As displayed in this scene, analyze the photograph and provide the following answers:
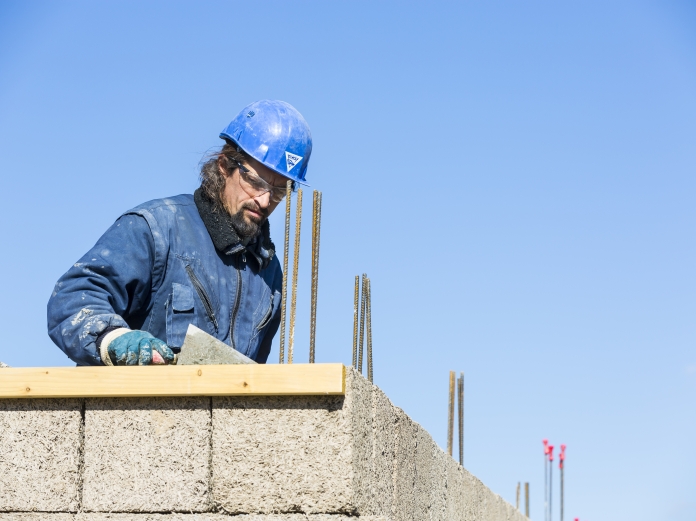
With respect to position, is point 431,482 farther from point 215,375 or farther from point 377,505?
point 215,375

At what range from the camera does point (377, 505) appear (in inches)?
121

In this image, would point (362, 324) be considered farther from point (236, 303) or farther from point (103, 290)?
point (103, 290)

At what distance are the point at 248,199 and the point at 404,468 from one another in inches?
58.7

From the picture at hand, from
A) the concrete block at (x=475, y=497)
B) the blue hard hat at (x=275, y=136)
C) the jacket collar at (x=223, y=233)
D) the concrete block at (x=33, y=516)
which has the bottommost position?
the concrete block at (x=475, y=497)

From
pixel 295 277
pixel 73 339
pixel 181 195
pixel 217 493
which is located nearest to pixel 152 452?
pixel 217 493

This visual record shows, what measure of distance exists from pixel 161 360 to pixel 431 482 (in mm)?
1823

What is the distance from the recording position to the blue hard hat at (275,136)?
4.41 metres

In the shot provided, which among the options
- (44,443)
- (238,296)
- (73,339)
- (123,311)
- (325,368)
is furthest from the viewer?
(238,296)

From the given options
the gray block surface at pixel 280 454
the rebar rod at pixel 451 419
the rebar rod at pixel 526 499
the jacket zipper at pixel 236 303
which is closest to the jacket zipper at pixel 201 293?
the jacket zipper at pixel 236 303

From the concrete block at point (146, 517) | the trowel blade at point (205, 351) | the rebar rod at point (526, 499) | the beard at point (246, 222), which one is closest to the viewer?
the concrete block at point (146, 517)

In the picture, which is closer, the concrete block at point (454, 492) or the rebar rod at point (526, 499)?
the concrete block at point (454, 492)

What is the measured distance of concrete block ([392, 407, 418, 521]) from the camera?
3447 mm

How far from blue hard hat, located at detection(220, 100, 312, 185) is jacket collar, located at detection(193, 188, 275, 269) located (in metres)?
0.34

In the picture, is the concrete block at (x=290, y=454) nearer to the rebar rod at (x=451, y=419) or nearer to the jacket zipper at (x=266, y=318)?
the jacket zipper at (x=266, y=318)
